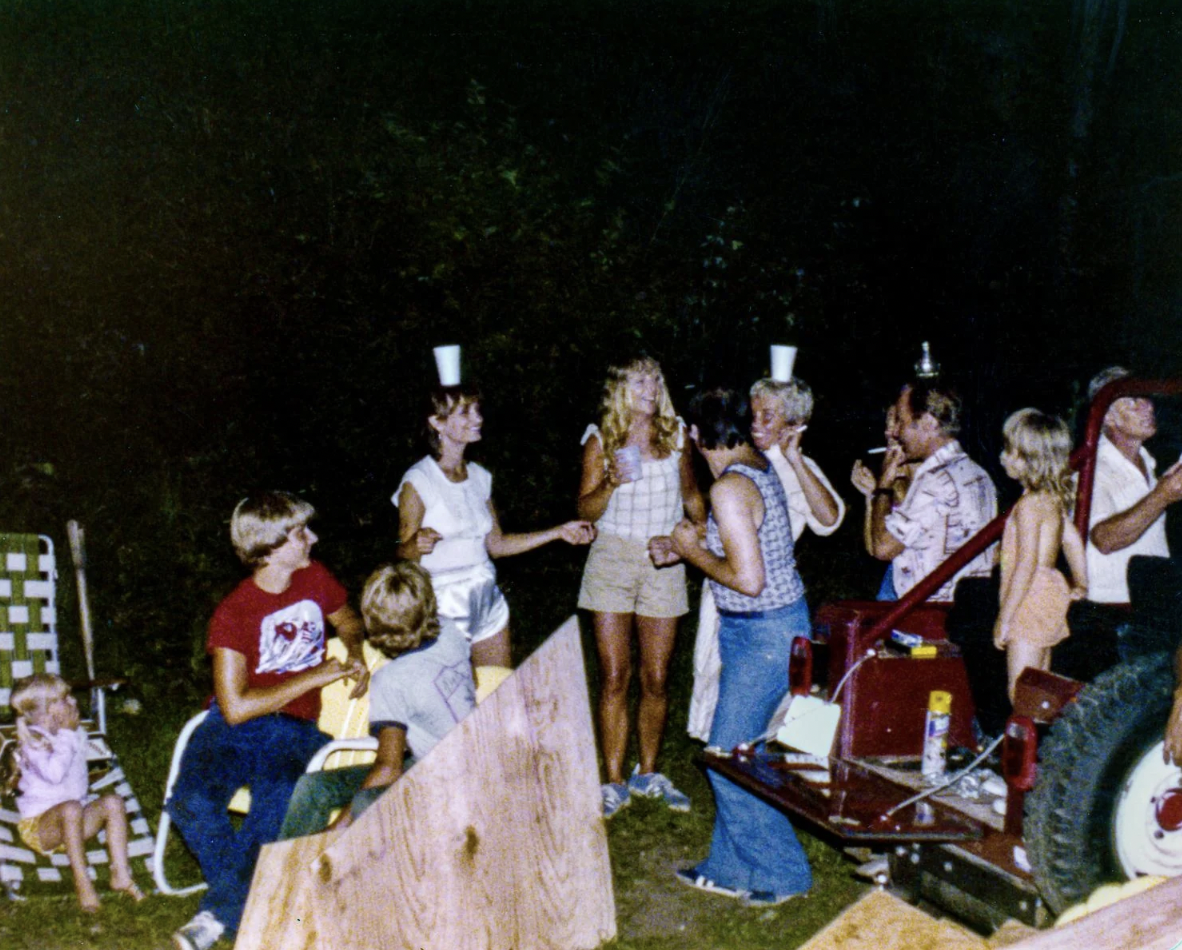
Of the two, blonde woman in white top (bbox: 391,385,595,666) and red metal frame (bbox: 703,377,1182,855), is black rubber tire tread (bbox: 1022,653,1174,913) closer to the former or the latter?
red metal frame (bbox: 703,377,1182,855)

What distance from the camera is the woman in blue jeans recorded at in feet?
13.9

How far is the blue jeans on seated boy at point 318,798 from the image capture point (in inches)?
152

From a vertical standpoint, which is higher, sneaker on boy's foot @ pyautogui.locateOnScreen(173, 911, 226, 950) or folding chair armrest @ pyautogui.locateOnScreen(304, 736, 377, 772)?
folding chair armrest @ pyautogui.locateOnScreen(304, 736, 377, 772)

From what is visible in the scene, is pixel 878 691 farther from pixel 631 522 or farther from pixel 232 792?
pixel 232 792

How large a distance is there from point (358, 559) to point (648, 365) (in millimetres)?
3524

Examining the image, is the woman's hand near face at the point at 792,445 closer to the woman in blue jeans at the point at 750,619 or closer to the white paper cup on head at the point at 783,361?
the white paper cup on head at the point at 783,361

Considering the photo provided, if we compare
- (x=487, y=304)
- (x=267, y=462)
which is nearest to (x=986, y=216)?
(x=487, y=304)

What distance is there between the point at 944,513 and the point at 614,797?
1926 mm

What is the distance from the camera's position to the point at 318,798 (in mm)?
3902

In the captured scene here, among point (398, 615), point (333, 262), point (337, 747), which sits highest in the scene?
point (333, 262)

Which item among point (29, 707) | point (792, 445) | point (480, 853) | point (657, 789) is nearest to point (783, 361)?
point (792, 445)

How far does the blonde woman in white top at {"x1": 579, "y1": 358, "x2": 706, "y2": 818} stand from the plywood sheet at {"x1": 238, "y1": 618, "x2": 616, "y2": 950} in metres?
2.02

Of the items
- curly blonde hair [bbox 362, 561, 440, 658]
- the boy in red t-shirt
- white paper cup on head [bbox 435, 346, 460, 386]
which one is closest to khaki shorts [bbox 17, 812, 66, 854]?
the boy in red t-shirt

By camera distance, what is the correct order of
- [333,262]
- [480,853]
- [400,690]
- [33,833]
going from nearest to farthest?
[480,853] < [400,690] < [33,833] < [333,262]
